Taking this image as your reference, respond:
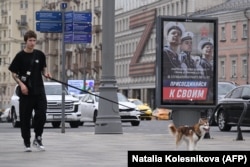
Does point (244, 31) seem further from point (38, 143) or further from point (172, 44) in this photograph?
point (38, 143)

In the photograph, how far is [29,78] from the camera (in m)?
17.0

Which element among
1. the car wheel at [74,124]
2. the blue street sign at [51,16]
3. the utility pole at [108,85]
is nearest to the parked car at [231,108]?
the utility pole at [108,85]

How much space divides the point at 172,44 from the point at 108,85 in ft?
10.3

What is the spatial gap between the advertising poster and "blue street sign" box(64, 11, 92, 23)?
5871mm

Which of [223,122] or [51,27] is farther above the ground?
[51,27]

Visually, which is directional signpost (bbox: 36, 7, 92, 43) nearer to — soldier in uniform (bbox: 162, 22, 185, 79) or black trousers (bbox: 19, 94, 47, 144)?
soldier in uniform (bbox: 162, 22, 185, 79)

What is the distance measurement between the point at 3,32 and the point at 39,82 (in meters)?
161

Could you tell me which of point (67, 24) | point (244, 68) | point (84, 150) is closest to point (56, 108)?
point (67, 24)

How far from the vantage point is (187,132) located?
16.0m

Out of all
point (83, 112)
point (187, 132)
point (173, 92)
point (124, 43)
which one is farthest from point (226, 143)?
point (124, 43)

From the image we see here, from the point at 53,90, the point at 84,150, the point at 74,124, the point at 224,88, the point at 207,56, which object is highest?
the point at 207,56

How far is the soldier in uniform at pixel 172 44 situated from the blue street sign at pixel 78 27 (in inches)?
235

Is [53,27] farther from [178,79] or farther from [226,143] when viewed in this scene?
[226,143]

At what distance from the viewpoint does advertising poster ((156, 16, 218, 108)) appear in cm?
2333
